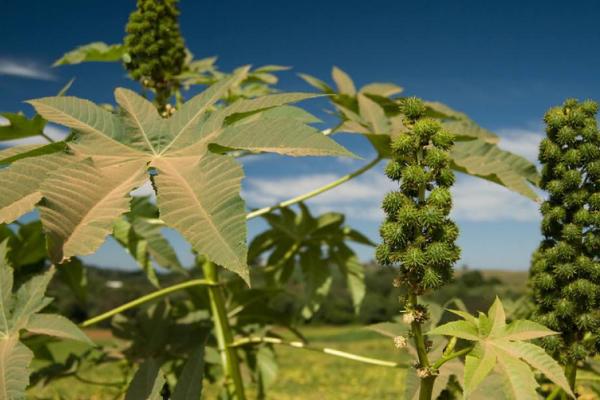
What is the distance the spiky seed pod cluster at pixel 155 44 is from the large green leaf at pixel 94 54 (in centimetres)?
28

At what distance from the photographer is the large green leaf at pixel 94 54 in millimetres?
2979

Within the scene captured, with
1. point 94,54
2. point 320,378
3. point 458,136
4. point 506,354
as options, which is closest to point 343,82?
point 458,136

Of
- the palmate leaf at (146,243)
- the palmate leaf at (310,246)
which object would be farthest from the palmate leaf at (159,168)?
the palmate leaf at (310,246)

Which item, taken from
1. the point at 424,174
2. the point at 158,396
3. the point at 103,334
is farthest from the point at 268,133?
the point at 103,334

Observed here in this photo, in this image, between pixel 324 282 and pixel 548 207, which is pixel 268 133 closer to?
pixel 548 207

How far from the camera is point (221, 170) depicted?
4.95ft

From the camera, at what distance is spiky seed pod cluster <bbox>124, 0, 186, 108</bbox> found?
2.66 m

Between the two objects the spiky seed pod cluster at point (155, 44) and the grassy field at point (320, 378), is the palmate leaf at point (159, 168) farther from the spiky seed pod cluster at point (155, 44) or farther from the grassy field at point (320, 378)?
the grassy field at point (320, 378)

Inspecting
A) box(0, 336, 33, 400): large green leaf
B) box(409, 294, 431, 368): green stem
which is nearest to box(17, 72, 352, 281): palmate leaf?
box(409, 294, 431, 368): green stem

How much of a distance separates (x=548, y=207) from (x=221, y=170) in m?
1.00

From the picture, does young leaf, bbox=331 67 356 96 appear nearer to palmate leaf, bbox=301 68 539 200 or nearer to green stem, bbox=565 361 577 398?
palmate leaf, bbox=301 68 539 200

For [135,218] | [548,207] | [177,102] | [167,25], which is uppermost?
[167,25]

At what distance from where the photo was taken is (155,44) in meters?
2.65

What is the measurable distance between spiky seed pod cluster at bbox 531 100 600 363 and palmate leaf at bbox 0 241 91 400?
135 cm
